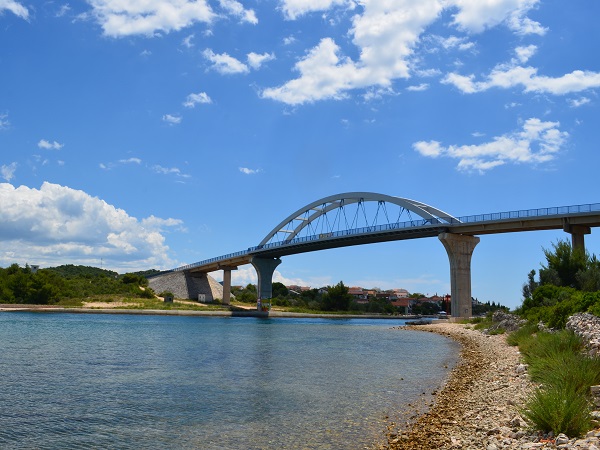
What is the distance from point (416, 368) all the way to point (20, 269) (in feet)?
300

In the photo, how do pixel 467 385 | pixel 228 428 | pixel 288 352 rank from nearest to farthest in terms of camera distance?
1. pixel 228 428
2. pixel 467 385
3. pixel 288 352

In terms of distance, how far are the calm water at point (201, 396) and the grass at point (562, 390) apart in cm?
336

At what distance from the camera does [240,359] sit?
2605cm

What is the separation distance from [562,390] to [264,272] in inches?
3923

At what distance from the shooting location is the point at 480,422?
11.4 meters

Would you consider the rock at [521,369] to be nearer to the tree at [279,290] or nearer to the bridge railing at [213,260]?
the bridge railing at [213,260]

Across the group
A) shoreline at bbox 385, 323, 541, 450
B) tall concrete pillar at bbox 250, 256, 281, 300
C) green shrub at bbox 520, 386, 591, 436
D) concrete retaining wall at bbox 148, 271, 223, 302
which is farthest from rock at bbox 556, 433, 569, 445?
concrete retaining wall at bbox 148, 271, 223, 302

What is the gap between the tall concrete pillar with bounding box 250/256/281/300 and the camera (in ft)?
355

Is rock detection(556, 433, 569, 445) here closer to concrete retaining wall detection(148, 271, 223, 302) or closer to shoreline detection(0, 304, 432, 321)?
shoreline detection(0, 304, 432, 321)

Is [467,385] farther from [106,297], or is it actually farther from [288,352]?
[106,297]

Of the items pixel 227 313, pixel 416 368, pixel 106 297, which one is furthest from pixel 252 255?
pixel 416 368

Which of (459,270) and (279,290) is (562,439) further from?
(279,290)

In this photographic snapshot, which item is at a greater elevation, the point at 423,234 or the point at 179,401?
the point at 423,234

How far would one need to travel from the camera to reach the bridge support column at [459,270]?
69625 millimetres
